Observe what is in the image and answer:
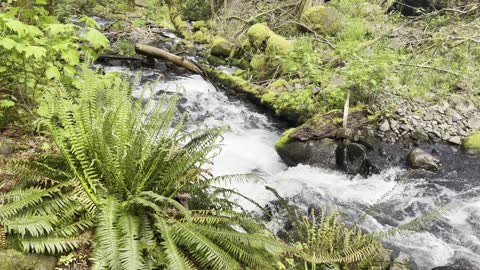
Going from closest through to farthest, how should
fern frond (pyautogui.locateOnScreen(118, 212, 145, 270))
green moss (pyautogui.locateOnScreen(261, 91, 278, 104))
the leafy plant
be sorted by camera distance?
fern frond (pyautogui.locateOnScreen(118, 212, 145, 270)) < the leafy plant < green moss (pyautogui.locateOnScreen(261, 91, 278, 104))

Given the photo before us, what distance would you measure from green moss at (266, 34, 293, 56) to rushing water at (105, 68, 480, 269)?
2.67m

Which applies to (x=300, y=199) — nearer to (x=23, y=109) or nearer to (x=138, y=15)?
(x=23, y=109)

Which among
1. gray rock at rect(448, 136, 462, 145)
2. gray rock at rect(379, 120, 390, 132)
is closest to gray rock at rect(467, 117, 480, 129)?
gray rock at rect(448, 136, 462, 145)

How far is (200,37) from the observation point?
14625mm

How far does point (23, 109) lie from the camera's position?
3670 millimetres

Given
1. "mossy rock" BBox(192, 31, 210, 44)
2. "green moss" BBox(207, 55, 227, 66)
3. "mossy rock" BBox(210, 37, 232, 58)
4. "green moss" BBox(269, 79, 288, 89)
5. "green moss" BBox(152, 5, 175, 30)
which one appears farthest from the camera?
"green moss" BBox(152, 5, 175, 30)

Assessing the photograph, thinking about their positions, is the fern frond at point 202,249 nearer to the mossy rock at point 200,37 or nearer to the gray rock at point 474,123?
the gray rock at point 474,123

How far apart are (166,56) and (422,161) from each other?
22.1ft

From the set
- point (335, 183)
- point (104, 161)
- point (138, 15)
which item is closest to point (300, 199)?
point (335, 183)

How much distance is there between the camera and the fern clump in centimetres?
220

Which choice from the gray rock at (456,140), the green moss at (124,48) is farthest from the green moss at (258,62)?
the gray rock at (456,140)

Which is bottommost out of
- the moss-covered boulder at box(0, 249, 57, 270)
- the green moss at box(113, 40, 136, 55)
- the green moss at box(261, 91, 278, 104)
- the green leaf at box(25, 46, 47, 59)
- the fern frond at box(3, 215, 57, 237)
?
the green moss at box(113, 40, 136, 55)

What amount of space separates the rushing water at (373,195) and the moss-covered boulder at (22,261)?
1958 mm

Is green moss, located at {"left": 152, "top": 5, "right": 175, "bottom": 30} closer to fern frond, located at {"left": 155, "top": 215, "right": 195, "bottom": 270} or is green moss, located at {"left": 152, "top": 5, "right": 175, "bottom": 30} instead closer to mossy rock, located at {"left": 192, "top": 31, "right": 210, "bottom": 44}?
mossy rock, located at {"left": 192, "top": 31, "right": 210, "bottom": 44}
